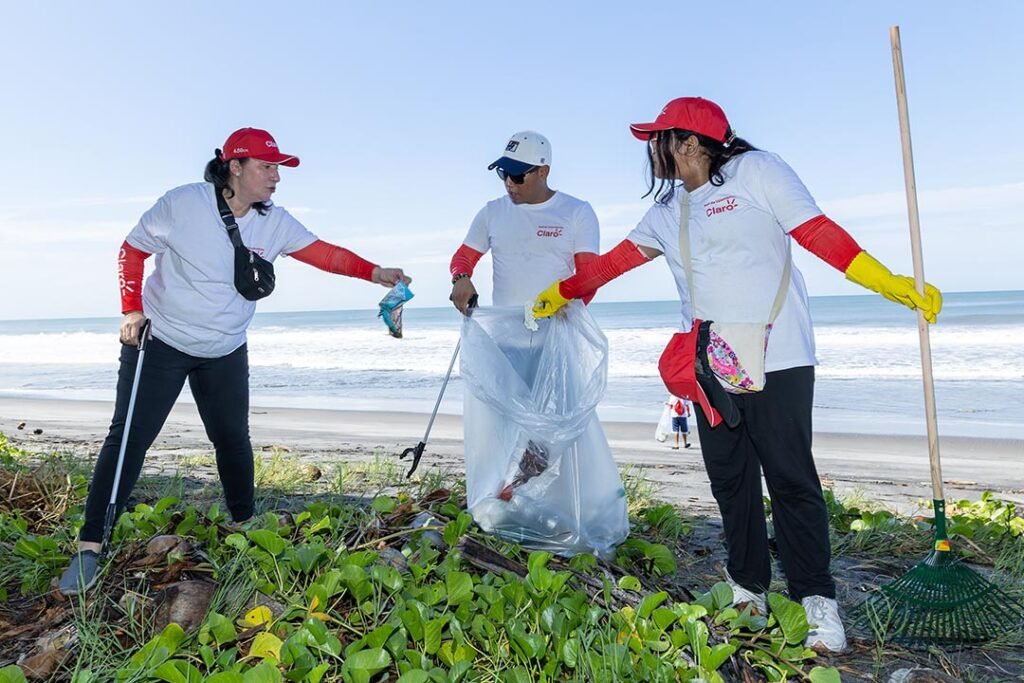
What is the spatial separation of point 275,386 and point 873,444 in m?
11.5

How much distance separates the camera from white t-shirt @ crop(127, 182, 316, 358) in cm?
328

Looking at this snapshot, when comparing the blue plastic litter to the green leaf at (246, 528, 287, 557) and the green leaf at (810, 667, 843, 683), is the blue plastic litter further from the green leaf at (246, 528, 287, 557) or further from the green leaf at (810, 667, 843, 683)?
the green leaf at (810, 667, 843, 683)

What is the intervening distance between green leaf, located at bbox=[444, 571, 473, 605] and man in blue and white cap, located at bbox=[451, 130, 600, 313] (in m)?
1.58

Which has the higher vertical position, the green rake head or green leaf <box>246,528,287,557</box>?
green leaf <box>246,528,287,557</box>

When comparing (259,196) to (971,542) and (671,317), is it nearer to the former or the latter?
(971,542)

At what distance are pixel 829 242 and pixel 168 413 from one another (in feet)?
7.95

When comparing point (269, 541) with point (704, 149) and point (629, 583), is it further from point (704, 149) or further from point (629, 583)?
point (704, 149)

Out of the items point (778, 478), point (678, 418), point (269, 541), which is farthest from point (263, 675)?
point (678, 418)

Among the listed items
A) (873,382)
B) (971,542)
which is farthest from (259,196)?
(873,382)

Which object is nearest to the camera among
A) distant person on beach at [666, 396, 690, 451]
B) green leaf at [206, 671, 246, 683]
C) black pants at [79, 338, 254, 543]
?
green leaf at [206, 671, 246, 683]

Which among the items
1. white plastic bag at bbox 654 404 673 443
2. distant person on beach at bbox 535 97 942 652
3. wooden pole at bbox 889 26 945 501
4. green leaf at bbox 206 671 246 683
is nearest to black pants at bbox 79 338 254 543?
green leaf at bbox 206 671 246 683

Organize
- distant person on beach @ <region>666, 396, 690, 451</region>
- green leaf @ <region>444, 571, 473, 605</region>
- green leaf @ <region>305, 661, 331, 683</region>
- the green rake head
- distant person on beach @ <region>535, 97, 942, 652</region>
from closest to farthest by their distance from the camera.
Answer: green leaf @ <region>305, 661, 331, 683</region>
green leaf @ <region>444, 571, 473, 605</region>
distant person on beach @ <region>535, 97, 942, 652</region>
the green rake head
distant person on beach @ <region>666, 396, 690, 451</region>

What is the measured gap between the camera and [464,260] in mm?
4027

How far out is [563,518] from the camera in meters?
A: 3.48
